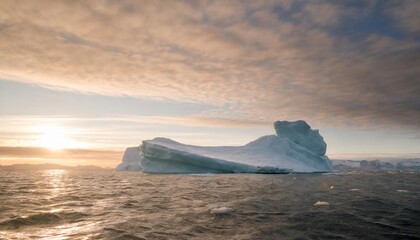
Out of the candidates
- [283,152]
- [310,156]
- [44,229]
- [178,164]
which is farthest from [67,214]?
[310,156]

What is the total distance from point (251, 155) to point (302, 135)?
54.7 feet

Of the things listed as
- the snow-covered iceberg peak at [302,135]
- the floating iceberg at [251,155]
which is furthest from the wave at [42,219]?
the snow-covered iceberg peak at [302,135]

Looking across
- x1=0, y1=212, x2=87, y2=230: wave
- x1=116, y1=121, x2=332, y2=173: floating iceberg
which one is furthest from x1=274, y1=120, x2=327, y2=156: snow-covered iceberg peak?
x1=0, y1=212, x2=87, y2=230: wave

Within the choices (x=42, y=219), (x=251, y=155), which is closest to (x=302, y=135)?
(x=251, y=155)

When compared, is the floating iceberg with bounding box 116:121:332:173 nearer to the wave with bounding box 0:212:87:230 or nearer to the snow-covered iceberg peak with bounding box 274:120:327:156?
the snow-covered iceberg peak with bounding box 274:120:327:156

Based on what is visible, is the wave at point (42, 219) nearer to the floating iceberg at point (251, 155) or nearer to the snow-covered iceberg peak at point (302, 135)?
the floating iceberg at point (251, 155)

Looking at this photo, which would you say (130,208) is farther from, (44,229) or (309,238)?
(309,238)

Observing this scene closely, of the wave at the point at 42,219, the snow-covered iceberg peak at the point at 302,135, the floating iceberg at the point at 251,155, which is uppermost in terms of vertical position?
the snow-covered iceberg peak at the point at 302,135

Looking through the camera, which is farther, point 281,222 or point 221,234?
point 281,222

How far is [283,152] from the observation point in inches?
2682

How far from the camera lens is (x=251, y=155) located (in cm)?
6731

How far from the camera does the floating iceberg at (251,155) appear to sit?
2142 inches

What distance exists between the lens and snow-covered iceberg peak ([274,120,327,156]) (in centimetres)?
7444

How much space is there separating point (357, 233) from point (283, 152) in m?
59.0
